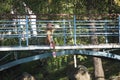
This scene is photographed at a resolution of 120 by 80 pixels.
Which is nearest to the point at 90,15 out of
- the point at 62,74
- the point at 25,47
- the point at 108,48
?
the point at 108,48

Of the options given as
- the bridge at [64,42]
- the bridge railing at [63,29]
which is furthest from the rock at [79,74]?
the bridge at [64,42]

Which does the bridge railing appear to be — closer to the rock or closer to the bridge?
the bridge

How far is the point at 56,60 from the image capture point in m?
27.0

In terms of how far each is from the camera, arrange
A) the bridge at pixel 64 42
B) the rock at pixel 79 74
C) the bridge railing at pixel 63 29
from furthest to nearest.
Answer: the rock at pixel 79 74
the bridge railing at pixel 63 29
the bridge at pixel 64 42

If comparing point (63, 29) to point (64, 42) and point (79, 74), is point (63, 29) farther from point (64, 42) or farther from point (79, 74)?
point (79, 74)

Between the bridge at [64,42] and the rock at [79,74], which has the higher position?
the bridge at [64,42]

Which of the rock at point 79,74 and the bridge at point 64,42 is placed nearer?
the bridge at point 64,42

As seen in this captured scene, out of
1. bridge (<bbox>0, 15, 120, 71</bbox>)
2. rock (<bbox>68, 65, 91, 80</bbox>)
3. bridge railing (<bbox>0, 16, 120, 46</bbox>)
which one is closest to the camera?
bridge (<bbox>0, 15, 120, 71</bbox>)

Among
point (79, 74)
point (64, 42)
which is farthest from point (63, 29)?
point (79, 74)

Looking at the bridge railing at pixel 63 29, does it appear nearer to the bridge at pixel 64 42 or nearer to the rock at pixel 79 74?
the bridge at pixel 64 42

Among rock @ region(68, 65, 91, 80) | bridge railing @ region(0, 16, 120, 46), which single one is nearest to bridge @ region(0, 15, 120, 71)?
bridge railing @ region(0, 16, 120, 46)

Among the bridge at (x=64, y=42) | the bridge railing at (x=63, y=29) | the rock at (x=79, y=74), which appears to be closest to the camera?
the bridge at (x=64, y=42)

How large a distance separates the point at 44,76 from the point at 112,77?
4.60 metres

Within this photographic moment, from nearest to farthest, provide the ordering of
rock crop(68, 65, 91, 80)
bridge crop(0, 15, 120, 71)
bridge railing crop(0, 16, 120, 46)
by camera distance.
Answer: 1. bridge crop(0, 15, 120, 71)
2. bridge railing crop(0, 16, 120, 46)
3. rock crop(68, 65, 91, 80)
